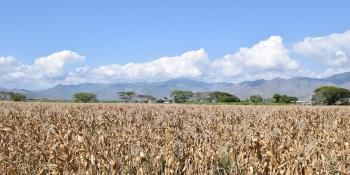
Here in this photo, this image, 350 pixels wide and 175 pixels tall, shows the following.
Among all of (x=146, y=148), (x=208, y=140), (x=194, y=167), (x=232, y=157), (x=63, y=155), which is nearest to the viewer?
(x=63, y=155)

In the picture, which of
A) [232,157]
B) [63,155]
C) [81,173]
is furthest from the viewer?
[232,157]

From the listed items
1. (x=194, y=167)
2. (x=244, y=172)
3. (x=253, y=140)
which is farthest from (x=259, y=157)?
(x=194, y=167)

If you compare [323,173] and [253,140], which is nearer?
[323,173]

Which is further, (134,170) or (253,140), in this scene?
(253,140)

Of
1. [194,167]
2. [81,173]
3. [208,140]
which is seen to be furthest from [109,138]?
[81,173]

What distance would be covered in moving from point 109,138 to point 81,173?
11.9ft

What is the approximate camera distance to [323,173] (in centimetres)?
621

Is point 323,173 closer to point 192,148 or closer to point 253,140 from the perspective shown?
point 253,140

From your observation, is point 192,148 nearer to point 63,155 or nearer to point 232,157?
point 232,157

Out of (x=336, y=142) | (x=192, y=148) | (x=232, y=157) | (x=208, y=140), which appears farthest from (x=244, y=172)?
(x=336, y=142)

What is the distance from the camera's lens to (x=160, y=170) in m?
7.08

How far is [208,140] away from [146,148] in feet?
4.05

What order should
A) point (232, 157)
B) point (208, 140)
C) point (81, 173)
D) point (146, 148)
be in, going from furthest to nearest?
point (208, 140)
point (146, 148)
point (232, 157)
point (81, 173)

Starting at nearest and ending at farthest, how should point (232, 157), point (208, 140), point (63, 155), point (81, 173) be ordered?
point (81, 173)
point (63, 155)
point (232, 157)
point (208, 140)
